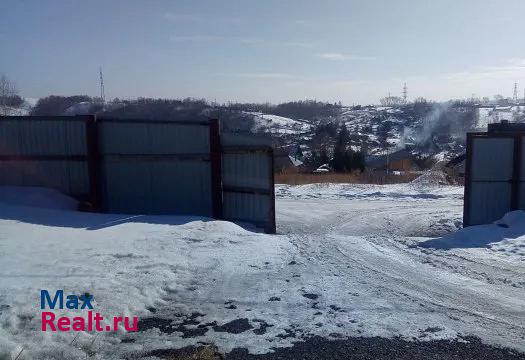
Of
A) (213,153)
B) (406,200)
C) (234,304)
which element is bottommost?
(406,200)

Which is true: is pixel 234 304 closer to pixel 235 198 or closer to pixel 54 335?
pixel 54 335

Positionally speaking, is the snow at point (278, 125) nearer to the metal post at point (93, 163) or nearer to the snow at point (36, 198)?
the metal post at point (93, 163)

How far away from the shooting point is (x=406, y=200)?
64.4 ft

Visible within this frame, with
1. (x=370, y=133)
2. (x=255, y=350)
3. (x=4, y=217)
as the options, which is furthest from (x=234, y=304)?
(x=370, y=133)

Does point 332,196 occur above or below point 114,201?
below

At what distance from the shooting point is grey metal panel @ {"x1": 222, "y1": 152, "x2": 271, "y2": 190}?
38.0 feet

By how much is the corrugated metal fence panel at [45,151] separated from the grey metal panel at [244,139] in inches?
140

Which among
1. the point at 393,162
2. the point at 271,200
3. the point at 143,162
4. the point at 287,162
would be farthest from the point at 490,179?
the point at 393,162

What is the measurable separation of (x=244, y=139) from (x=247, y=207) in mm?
1778

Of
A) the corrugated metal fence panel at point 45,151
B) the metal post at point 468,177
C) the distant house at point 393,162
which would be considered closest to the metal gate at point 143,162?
the corrugated metal fence panel at point 45,151

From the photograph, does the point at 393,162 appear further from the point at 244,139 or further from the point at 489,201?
the point at 244,139

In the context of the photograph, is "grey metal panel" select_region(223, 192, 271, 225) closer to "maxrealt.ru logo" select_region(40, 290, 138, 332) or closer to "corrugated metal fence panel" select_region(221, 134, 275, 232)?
"corrugated metal fence panel" select_region(221, 134, 275, 232)

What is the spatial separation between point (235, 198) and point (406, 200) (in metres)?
10.1

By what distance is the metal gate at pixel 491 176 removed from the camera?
12.4m
